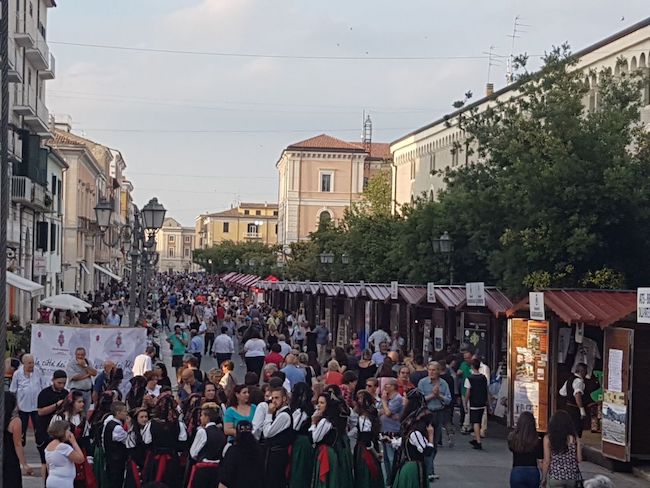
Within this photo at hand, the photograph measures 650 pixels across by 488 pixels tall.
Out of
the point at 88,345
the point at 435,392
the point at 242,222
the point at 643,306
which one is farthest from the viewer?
the point at 242,222

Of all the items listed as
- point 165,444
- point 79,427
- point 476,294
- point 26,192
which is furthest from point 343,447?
point 26,192

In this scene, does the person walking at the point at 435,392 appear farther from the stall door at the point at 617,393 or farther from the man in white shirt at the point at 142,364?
the man in white shirt at the point at 142,364

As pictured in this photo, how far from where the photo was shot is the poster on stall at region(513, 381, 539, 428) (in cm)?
1941

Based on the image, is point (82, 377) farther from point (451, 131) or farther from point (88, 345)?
point (451, 131)

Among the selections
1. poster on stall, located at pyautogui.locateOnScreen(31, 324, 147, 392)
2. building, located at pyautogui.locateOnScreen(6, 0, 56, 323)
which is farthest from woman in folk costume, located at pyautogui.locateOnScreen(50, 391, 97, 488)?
building, located at pyautogui.locateOnScreen(6, 0, 56, 323)

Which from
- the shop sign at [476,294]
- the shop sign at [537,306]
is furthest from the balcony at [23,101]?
the shop sign at [537,306]

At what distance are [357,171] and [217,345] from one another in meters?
83.2

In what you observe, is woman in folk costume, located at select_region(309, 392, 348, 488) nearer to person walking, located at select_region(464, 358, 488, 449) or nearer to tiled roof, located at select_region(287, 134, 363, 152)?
person walking, located at select_region(464, 358, 488, 449)

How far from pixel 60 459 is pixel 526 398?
11053 mm

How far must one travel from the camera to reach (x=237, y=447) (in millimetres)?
10781

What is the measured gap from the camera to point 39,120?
46000 mm

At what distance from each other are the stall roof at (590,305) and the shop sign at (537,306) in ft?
0.40

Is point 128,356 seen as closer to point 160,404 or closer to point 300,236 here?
point 160,404

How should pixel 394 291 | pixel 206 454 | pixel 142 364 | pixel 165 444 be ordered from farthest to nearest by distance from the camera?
pixel 394 291, pixel 142 364, pixel 165 444, pixel 206 454
